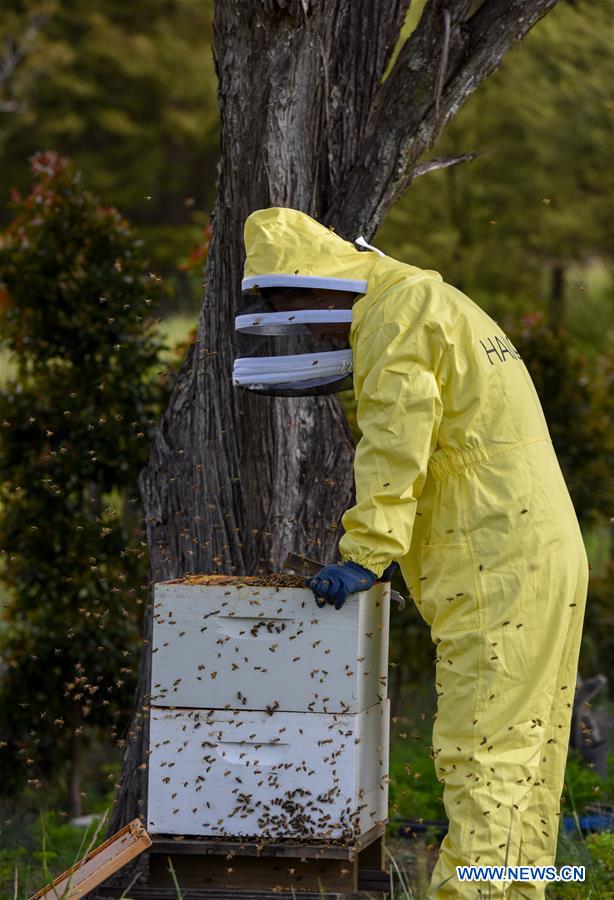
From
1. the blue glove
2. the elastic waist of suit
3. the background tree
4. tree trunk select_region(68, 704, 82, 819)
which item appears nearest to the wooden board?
the blue glove

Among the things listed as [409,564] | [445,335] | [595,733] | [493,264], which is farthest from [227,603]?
[493,264]

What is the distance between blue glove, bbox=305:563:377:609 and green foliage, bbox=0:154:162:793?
214 cm

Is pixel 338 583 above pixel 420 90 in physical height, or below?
below

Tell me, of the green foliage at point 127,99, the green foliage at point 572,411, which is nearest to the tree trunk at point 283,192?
the green foliage at point 572,411

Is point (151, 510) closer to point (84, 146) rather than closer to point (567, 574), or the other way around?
point (567, 574)

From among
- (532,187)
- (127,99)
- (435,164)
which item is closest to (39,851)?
(435,164)

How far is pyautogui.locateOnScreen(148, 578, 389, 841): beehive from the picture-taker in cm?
279

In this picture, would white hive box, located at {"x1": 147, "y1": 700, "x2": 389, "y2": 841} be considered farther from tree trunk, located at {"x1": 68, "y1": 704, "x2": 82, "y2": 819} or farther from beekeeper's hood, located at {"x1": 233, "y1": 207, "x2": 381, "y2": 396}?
tree trunk, located at {"x1": 68, "y1": 704, "x2": 82, "y2": 819}

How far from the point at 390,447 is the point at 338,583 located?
37 cm

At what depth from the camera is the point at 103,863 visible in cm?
287

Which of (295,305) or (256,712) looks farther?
(295,305)

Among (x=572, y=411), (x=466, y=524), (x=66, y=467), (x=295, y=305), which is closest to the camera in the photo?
(x=466, y=524)

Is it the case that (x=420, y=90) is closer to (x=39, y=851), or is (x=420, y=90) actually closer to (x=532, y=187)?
(x=39, y=851)

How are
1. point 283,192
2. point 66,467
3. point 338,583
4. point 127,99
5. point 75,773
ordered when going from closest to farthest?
point 338,583, point 283,192, point 66,467, point 75,773, point 127,99
